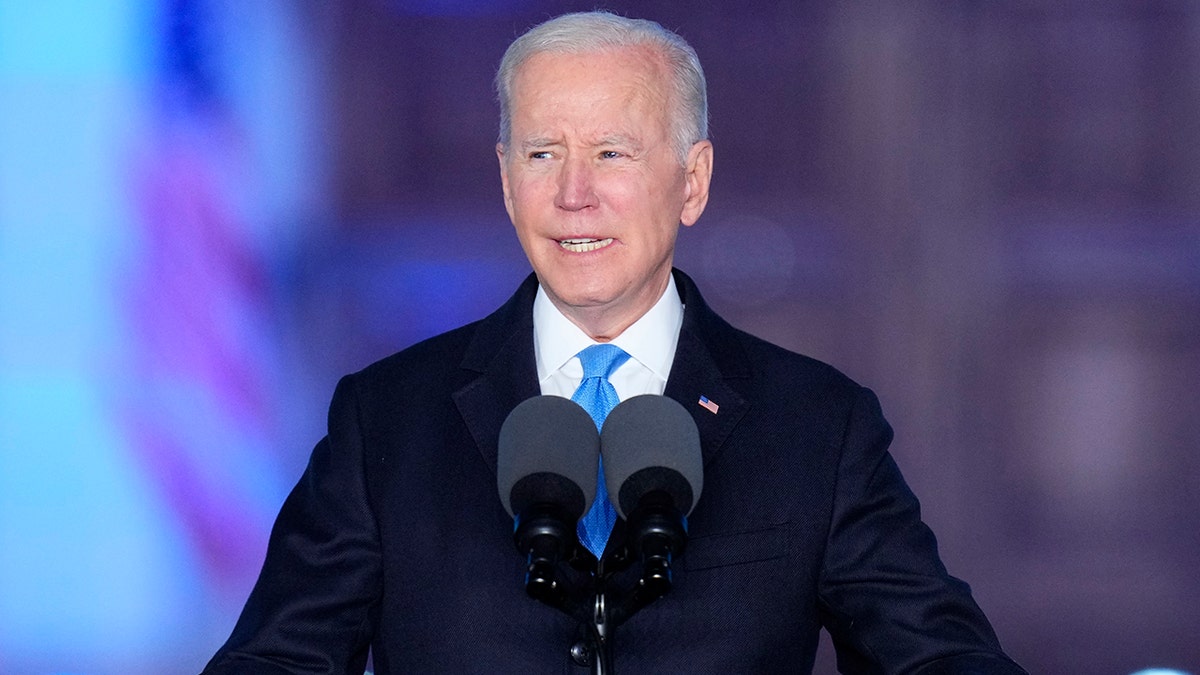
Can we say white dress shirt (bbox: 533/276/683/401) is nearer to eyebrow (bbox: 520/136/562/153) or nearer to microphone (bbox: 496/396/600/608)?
eyebrow (bbox: 520/136/562/153)

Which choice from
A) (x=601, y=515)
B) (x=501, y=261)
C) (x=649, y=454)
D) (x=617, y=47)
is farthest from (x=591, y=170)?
(x=501, y=261)

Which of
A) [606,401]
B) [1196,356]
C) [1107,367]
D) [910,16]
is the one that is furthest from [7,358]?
[1196,356]

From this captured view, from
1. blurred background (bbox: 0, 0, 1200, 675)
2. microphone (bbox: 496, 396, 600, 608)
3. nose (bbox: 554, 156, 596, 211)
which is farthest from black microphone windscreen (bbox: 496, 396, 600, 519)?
blurred background (bbox: 0, 0, 1200, 675)

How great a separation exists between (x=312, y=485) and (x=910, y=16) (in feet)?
6.94

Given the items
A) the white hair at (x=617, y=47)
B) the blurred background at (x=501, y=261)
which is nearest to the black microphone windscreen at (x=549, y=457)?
the white hair at (x=617, y=47)

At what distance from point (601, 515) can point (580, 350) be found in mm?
259

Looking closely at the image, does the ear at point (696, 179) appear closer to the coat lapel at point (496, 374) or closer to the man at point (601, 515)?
the man at point (601, 515)

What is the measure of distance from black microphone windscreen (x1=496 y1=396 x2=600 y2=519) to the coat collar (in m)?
0.52

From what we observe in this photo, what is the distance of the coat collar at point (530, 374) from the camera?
6.37 ft

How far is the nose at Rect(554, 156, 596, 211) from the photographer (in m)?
1.86

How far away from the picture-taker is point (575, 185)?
1.86 meters

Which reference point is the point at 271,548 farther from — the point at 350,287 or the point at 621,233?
the point at 350,287

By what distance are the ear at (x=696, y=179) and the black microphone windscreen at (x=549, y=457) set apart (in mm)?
708

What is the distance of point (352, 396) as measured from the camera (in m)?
2.00
